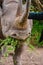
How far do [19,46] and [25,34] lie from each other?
0.15 meters

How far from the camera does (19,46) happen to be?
1369 mm

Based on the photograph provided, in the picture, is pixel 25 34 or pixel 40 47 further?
pixel 40 47

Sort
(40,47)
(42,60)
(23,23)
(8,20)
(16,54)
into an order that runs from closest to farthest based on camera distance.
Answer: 1. (23,23)
2. (8,20)
3. (16,54)
4. (42,60)
5. (40,47)

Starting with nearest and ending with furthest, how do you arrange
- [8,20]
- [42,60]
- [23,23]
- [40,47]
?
1. [23,23]
2. [8,20]
3. [42,60]
4. [40,47]

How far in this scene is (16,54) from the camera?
1.44m

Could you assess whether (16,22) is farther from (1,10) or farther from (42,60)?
(42,60)

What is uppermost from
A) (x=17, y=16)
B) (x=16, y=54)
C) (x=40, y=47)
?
(x=17, y=16)

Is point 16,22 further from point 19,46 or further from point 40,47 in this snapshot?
point 40,47

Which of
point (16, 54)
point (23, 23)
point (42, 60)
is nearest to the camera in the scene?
point (23, 23)

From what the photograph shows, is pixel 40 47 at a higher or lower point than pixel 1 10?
lower

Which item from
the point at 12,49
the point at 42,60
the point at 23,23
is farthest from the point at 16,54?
the point at 42,60

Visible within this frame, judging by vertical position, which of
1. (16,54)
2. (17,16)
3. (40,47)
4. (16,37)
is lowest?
(40,47)

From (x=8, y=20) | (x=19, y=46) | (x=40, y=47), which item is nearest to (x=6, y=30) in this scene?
(x=8, y=20)

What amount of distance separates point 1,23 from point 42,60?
1.37 meters
